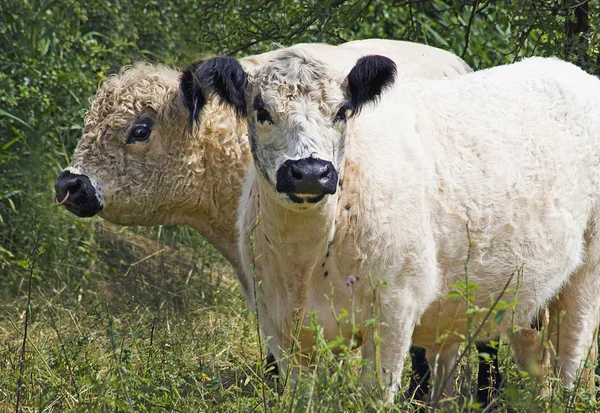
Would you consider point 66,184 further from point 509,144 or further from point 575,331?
point 575,331

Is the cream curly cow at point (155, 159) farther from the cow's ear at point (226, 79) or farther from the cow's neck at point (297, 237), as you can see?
the cow's neck at point (297, 237)

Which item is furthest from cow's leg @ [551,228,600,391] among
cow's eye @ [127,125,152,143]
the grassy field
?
cow's eye @ [127,125,152,143]

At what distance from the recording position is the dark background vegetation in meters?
7.72

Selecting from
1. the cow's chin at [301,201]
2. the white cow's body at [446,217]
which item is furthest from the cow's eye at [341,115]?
the cow's chin at [301,201]

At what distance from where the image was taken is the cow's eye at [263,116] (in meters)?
4.71

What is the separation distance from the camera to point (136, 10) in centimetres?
1053

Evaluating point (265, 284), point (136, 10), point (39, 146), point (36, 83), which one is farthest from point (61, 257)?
point (265, 284)

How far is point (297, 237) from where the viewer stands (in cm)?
469

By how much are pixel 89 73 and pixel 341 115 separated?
5118 mm

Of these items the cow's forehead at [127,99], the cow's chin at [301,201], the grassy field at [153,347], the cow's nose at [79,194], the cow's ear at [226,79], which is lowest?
the grassy field at [153,347]

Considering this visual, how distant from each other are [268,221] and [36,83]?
463cm

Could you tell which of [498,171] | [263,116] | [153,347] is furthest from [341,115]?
[153,347]

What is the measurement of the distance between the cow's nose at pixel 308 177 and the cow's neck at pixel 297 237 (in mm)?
240

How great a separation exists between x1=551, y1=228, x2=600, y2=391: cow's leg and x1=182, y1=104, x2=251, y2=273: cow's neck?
2.26 m
